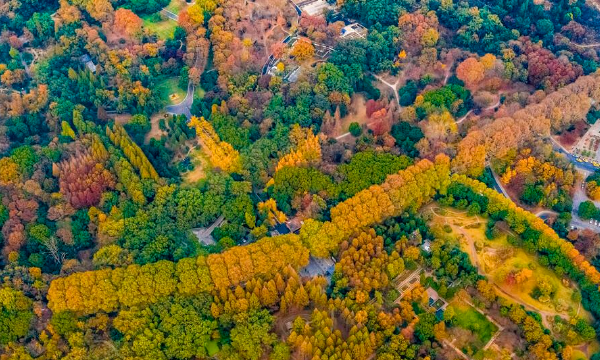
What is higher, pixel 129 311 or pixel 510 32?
pixel 510 32

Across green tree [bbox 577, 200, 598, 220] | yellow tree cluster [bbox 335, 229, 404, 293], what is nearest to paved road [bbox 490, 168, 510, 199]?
green tree [bbox 577, 200, 598, 220]

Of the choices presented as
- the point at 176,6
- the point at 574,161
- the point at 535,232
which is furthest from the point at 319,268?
the point at 176,6

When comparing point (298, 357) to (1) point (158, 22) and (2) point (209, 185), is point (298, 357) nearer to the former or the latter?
(2) point (209, 185)

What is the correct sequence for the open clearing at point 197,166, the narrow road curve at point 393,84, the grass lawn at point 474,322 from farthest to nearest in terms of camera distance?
the narrow road curve at point 393,84, the open clearing at point 197,166, the grass lawn at point 474,322

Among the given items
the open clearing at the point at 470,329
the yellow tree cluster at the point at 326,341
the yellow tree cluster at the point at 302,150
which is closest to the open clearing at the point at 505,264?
the open clearing at the point at 470,329

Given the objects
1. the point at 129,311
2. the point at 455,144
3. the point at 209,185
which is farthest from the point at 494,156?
the point at 129,311

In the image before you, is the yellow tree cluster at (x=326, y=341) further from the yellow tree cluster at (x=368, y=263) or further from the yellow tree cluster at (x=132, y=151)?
the yellow tree cluster at (x=132, y=151)

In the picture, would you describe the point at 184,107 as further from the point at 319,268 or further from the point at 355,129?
the point at 319,268
